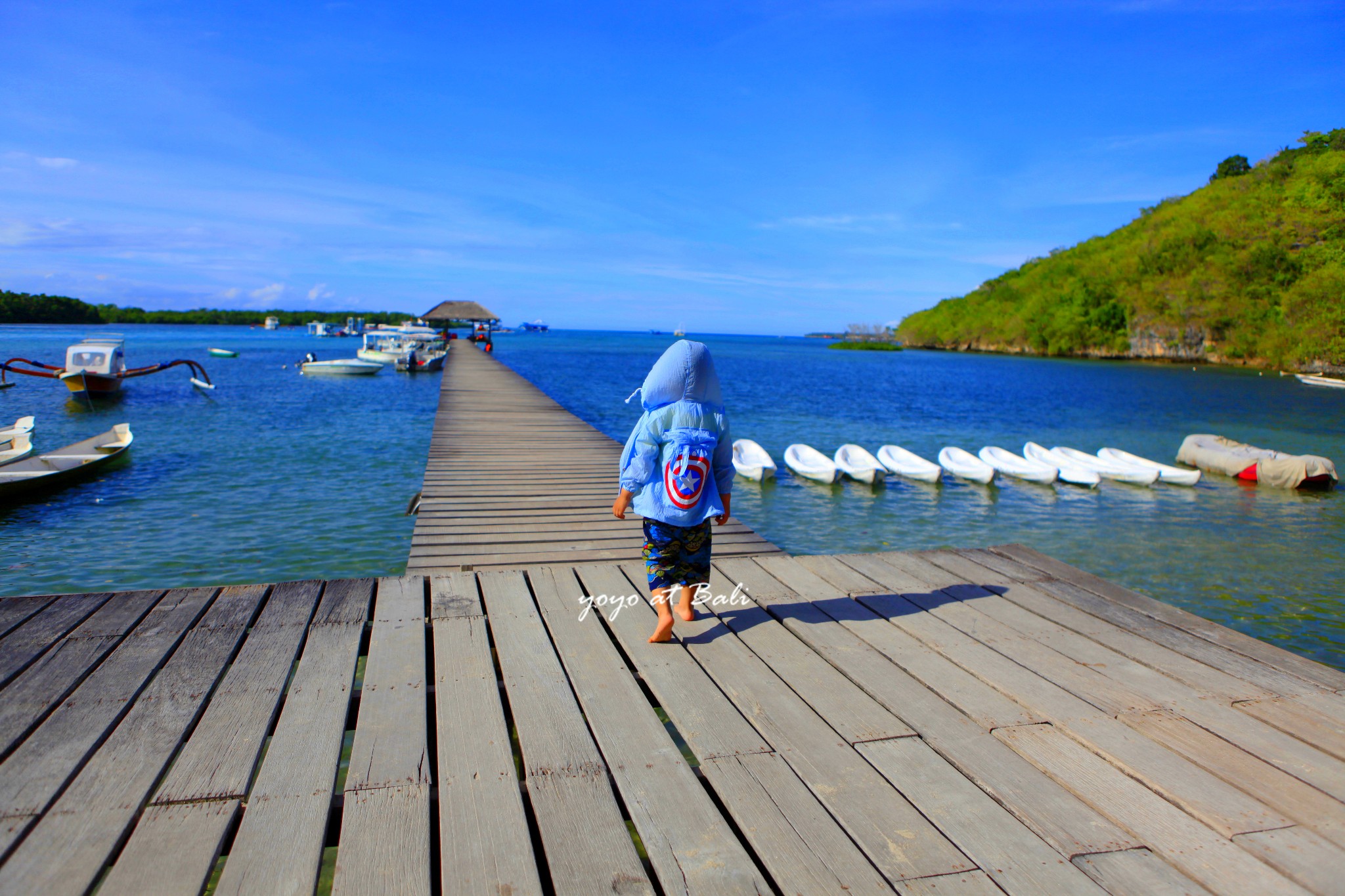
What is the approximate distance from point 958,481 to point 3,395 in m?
32.5

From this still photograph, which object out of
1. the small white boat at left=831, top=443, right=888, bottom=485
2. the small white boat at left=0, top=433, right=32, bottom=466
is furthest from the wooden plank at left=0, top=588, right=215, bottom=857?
the small white boat at left=831, top=443, right=888, bottom=485

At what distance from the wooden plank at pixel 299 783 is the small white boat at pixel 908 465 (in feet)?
43.0

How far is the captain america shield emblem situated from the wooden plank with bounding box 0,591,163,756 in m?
2.76

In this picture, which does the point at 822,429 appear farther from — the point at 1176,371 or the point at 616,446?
the point at 1176,371

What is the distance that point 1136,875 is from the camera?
205 cm

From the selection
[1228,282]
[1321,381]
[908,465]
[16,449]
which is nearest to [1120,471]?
[908,465]

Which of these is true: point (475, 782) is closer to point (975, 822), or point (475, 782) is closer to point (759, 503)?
point (975, 822)

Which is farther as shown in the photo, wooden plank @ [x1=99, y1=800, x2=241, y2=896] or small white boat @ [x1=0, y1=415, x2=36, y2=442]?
small white boat @ [x1=0, y1=415, x2=36, y2=442]

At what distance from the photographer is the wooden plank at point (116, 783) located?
1.92 meters

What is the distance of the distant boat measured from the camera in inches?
410

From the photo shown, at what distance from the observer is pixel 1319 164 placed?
65750 mm

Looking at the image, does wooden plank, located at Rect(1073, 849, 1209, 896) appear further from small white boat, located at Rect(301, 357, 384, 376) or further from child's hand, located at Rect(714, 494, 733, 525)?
small white boat, located at Rect(301, 357, 384, 376)

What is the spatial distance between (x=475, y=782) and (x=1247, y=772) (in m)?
2.81

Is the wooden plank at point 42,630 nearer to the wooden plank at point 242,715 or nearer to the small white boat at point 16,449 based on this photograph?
the wooden plank at point 242,715
